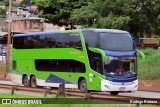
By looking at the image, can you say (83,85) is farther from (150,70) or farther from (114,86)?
(150,70)

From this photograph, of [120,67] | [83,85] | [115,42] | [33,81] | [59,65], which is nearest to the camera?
[120,67]

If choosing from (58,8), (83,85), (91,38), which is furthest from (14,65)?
(58,8)

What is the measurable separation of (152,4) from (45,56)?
21.4 meters

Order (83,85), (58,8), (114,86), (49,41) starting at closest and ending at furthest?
(114,86)
(83,85)
(49,41)
(58,8)

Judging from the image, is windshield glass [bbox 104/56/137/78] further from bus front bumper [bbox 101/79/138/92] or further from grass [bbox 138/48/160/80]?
grass [bbox 138/48/160/80]

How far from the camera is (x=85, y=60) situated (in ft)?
76.5

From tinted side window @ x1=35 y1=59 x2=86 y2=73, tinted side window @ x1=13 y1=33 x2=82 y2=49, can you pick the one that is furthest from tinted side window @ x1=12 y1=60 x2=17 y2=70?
tinted side window @ x1=35 y1=59 x2=86 y2=73

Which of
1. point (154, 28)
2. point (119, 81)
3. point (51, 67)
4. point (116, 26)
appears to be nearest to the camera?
point (119, 81)

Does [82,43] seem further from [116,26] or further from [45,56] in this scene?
[116,26]

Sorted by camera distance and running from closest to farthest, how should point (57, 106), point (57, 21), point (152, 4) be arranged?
point (57, 106) < point (152, 4) < point (57, 21)

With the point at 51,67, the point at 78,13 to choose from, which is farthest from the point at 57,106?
the point at 78,13

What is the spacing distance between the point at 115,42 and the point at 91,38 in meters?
1.33

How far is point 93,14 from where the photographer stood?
146 ft

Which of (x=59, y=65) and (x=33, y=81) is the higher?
(x=59, y=65)
